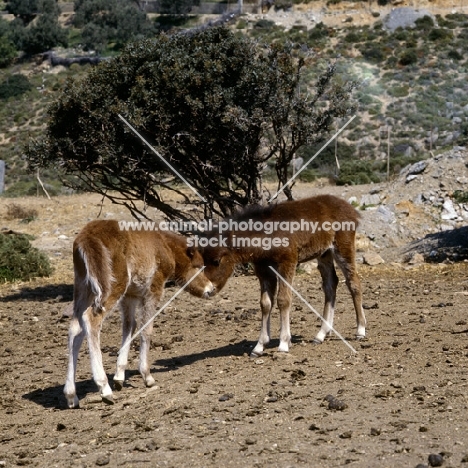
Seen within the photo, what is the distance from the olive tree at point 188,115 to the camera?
17719 millimetres

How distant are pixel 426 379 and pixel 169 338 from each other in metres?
5.02

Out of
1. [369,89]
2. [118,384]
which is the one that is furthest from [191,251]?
[369,89]

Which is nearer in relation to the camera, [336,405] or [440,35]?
[336,405]

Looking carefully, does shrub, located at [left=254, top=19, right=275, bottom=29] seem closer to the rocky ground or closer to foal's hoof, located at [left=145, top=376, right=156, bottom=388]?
the rocky ground

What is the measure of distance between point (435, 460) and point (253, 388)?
3181mm

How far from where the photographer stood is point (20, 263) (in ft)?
68.3

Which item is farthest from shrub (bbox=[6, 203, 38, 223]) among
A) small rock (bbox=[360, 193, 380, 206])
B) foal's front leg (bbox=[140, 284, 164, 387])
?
foal's front leg (bbox=[140, 284, 164, 387])

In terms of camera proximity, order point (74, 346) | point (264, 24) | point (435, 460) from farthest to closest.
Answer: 1. point (264, 24)
2. point (74, 346)
3. point (435, 460)

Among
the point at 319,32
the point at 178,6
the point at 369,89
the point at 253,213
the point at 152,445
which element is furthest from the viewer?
the point at 178,6

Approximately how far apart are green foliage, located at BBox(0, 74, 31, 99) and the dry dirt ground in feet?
194

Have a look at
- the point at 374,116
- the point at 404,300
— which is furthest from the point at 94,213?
the point at 374,116

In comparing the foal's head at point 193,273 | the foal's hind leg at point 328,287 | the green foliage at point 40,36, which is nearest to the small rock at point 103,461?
the foal's head at point 193,273

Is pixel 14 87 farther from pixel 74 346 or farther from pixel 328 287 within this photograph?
pixel 74 346

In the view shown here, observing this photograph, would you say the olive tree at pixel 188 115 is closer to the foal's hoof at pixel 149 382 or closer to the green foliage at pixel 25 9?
the foal's hoof at pixel 149 382
